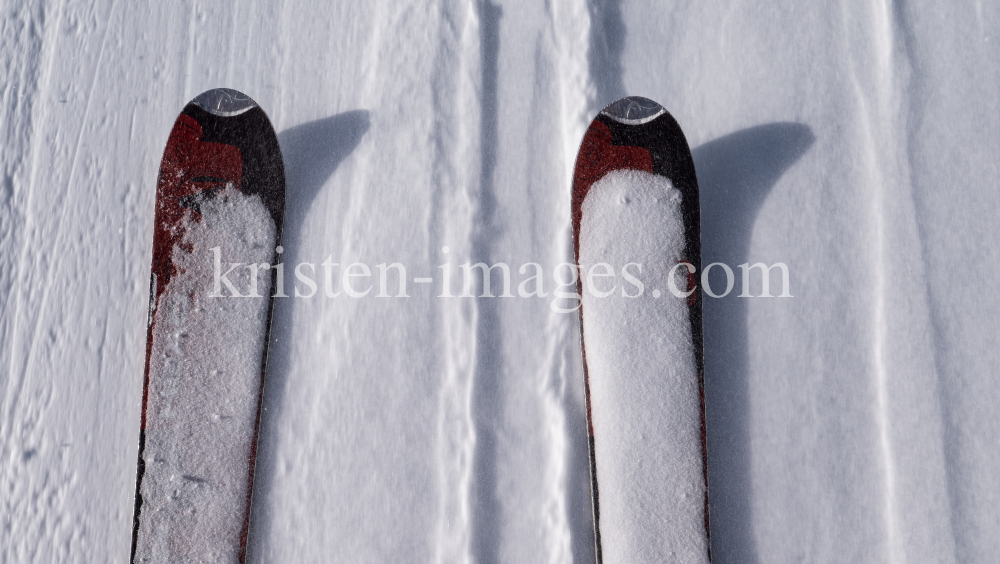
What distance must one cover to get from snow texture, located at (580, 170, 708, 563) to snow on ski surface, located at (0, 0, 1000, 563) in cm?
6

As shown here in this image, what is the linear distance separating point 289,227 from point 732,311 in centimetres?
73

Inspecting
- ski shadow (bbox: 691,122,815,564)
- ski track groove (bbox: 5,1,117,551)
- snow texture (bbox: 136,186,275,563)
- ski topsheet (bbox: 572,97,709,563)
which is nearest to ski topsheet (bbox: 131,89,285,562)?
snow texture (bbox: 136,186,275,563)

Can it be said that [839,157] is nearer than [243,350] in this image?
No

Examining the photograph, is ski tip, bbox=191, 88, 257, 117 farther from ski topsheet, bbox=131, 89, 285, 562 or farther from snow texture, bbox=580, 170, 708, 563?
snow texture, bbox=580, 170, 708, 563

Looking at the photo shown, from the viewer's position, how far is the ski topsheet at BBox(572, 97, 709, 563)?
80cm

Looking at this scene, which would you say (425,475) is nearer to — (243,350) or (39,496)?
(243,350)

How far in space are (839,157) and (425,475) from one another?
2.85ft

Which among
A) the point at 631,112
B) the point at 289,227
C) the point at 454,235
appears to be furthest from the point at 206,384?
the point at 631,112

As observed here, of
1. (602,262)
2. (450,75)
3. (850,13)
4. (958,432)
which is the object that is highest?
(850,13)

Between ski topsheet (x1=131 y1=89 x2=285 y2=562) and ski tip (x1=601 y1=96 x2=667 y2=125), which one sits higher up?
ski tip (x1=601 y1=96 x2=667 y2=125)

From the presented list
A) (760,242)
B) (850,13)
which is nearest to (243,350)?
(760,242)

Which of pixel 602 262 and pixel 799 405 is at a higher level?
pixel 602 262

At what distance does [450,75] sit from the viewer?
969 mm

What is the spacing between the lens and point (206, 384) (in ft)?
2.70
